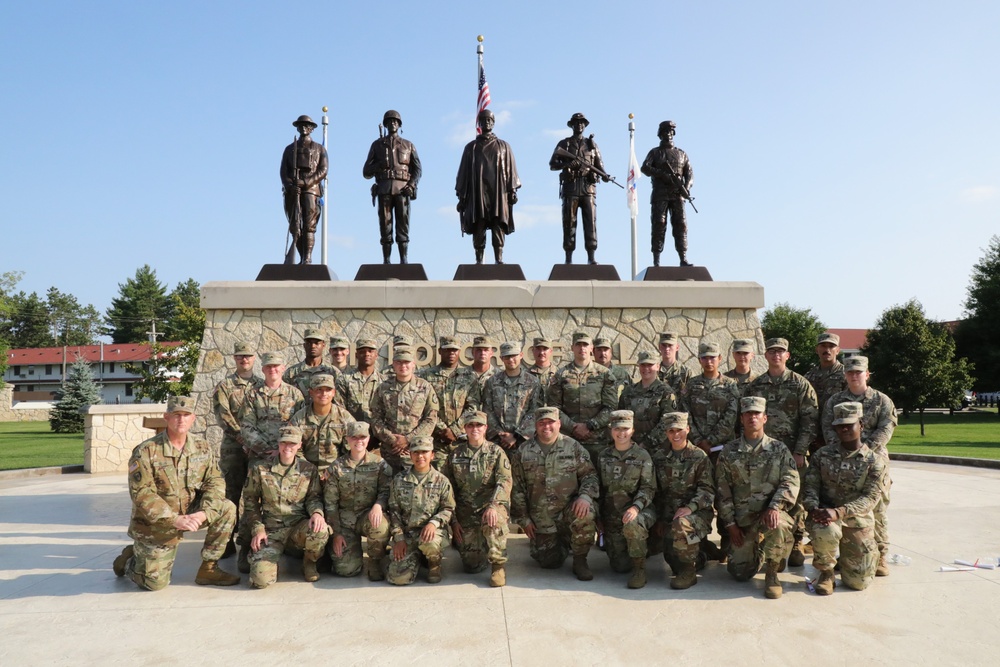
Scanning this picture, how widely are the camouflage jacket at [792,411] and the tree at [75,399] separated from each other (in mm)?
24796

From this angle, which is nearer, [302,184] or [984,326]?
[302,184]

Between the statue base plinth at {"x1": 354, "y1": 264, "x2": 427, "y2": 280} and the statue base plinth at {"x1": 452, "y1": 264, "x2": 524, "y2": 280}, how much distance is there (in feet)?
Result: 1.52

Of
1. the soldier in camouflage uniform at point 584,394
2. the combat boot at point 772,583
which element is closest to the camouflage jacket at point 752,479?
the combat boot at point 772,583

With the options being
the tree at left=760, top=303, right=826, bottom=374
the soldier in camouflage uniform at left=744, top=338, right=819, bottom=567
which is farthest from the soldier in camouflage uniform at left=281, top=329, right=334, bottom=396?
the tree at left=760, top=303, right=826, bottom=374

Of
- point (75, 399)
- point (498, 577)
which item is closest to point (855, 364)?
point (498, 577)

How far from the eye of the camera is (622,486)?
16.4ft

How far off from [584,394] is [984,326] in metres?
35.8

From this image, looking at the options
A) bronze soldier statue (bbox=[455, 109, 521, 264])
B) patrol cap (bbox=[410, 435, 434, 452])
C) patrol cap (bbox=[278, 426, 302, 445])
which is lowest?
patrol cap (bbox=[410, 435, 434, 452])

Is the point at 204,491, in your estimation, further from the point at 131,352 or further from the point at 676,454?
the point at 131,352

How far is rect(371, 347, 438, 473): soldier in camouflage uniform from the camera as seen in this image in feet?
18.1

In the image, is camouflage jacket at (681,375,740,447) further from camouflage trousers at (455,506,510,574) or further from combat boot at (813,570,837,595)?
camouflage trousers at (455,506,510,574)

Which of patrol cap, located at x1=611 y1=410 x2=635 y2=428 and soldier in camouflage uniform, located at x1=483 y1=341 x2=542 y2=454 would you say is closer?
patrol cap, located at x1=611 y1=410 x2=635 y2=428

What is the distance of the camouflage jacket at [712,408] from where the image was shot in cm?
546

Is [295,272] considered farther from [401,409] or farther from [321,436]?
[321,436]
